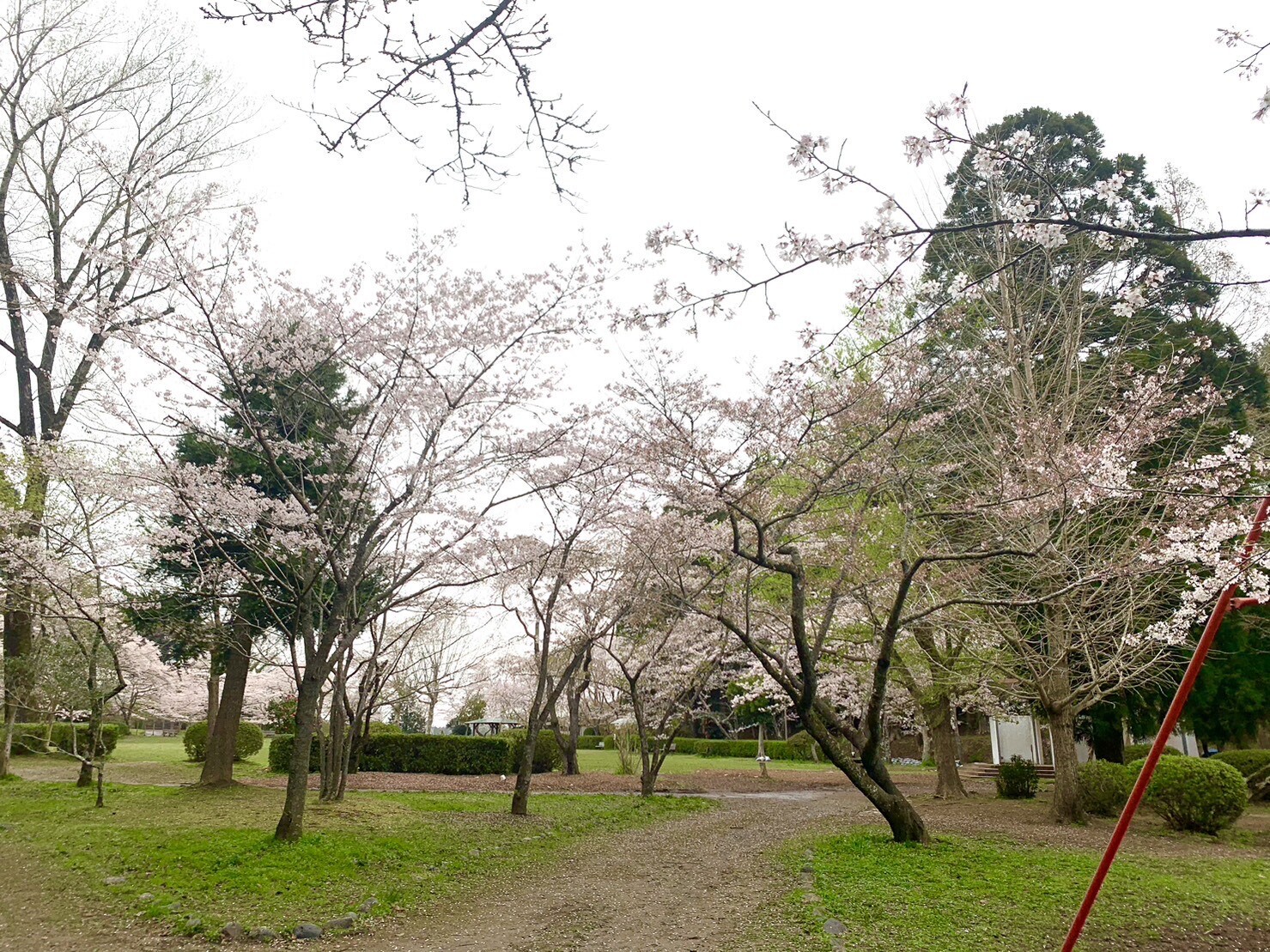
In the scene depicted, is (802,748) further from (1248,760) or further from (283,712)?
(283,712)

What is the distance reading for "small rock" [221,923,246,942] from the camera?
5367mm

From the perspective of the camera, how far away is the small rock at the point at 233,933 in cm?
537

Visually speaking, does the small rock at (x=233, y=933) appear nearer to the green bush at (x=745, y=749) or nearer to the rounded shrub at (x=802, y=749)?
the rounded shrub at (x=802, y=749)

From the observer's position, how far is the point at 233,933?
5.41 m

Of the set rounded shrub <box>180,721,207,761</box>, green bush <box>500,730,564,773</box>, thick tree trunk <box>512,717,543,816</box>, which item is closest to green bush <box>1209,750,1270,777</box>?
thick tree trunk <box>512,717,543,816</box>

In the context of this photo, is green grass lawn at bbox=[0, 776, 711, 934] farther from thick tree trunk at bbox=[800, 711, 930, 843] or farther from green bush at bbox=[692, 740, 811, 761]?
green bush at bbox=[692, 740, 811, 761]

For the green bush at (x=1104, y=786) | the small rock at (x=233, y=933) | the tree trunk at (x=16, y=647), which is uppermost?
the tree trunk at (x=16, y=647)

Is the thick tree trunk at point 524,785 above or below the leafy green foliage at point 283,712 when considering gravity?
below

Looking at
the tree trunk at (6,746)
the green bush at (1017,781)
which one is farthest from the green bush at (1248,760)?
the tree trunk at (6,746)

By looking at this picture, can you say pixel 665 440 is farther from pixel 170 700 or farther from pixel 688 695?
pixel 170 700

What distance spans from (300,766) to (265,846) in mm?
809

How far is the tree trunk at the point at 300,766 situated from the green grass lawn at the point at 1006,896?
16.6 feet

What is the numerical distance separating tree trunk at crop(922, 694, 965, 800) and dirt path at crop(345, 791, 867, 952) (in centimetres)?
572

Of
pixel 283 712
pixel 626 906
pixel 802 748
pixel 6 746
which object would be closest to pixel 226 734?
pixel 6 746
